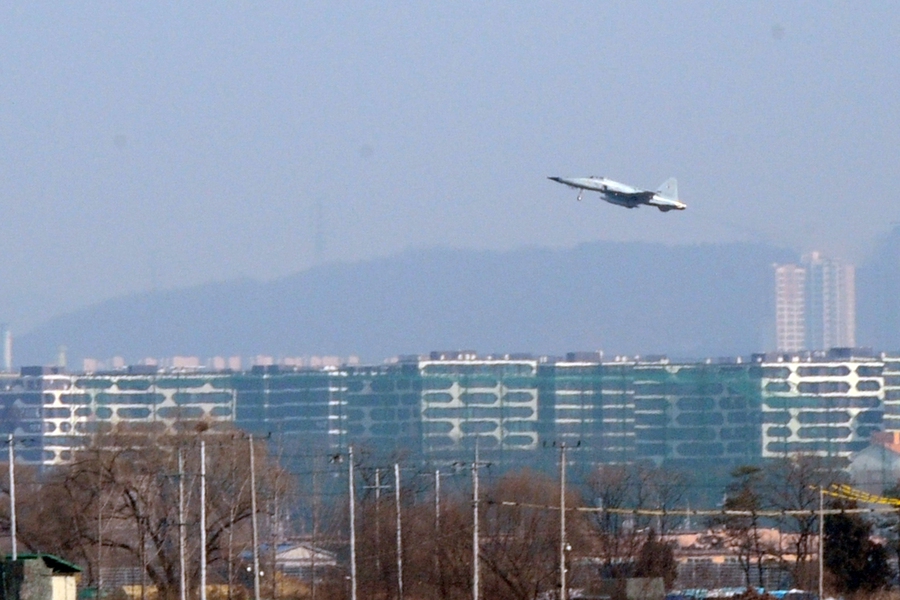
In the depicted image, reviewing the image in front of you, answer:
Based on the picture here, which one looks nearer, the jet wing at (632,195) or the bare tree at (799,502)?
the jet wing at (632,195)

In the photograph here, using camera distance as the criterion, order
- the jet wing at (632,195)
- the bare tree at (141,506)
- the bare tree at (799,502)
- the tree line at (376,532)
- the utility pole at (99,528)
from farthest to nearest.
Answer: the bare tree at (799,502), the bare tree at (141,506), the jet wing at (632,195), the tree line at (376,532), the utility pole at (99,528)

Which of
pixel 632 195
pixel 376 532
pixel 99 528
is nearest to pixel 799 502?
pixel 632 195

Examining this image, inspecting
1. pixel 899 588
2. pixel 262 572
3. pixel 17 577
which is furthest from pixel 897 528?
pixel 17 577

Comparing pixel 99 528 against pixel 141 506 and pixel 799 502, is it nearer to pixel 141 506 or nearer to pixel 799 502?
pixel 141 506

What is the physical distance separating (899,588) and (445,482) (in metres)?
23.0

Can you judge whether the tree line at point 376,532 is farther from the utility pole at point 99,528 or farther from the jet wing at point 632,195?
the jet wing at point 632,195

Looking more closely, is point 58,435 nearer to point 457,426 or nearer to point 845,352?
point 457,426

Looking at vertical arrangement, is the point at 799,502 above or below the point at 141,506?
below

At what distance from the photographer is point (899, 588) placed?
4975 centimetres

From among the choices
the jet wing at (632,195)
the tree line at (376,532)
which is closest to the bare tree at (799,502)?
the tree line at (376,532)

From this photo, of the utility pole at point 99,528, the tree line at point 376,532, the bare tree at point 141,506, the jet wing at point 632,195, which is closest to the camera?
the utility pole at point 99,528

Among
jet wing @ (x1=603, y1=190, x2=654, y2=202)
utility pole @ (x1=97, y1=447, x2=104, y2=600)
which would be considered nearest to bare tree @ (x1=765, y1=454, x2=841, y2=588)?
jet wing @ (x1=603, y1=190, x2=654, y2=202)

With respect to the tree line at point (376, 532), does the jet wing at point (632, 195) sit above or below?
above

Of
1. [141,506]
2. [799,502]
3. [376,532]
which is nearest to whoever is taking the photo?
[141,506]
